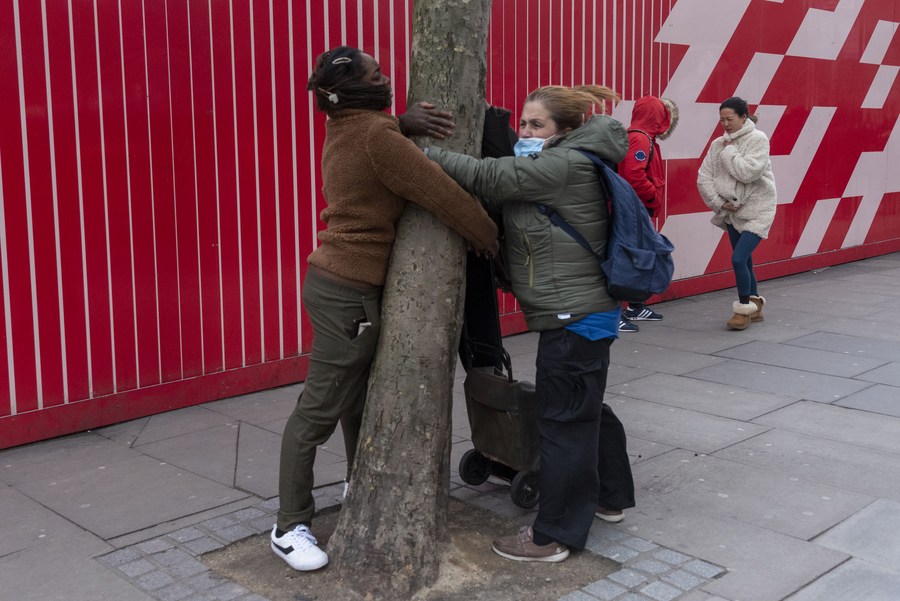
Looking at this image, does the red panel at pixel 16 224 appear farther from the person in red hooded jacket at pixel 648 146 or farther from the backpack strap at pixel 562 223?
the person in red hooded jacket at pixel 648 146

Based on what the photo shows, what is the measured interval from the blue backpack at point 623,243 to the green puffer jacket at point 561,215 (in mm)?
23

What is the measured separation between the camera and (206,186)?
604 cm

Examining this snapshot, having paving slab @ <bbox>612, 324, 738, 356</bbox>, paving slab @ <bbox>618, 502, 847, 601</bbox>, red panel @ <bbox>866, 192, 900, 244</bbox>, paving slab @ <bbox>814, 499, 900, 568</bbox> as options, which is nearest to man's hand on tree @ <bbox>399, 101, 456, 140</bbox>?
paving slab @ <bbox>618, 502, 847, 601</bbox>

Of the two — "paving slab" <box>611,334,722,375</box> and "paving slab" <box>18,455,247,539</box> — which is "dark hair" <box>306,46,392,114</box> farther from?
"paving slab" <box>611,334,722,375</box>

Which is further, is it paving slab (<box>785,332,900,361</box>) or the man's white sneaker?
paving slab (<box>785,332,900,361</box>)

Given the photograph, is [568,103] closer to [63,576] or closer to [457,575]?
[457,575]

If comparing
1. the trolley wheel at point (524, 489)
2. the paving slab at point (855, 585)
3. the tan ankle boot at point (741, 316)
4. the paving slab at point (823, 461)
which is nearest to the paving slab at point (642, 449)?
the paving slab at point (823, 461)

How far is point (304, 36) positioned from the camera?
6.37m

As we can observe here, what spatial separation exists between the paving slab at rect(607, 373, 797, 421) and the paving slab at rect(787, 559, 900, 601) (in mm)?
2027

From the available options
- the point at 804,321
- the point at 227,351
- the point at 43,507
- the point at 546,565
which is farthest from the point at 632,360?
the point at 43,507

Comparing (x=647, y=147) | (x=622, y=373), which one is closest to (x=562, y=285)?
(x=622, y=373)

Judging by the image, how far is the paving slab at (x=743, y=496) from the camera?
14.1ft

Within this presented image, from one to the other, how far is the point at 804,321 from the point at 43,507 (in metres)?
6.37

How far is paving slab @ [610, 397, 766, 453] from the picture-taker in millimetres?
5383
